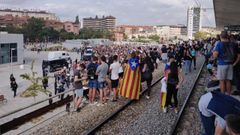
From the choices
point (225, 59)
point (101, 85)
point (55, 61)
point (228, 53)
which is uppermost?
point (228, 53)

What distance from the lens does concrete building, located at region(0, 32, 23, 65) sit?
45.7 m

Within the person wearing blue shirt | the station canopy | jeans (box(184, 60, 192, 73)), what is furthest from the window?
the person wearing blue shirt

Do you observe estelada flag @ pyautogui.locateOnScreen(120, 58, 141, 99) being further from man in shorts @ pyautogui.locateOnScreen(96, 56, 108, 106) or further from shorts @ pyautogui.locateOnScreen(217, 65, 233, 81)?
shorts @ pyautogui.locateOnScreen(217, 65, 233, 81)

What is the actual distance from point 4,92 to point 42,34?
112 m

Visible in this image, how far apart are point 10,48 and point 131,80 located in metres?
40.6

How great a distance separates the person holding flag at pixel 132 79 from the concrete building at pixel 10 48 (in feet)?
126

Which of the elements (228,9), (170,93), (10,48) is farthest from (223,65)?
(10,48)

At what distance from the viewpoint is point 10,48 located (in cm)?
4744

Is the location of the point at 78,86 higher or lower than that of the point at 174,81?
lower

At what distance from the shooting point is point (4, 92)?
935 inches

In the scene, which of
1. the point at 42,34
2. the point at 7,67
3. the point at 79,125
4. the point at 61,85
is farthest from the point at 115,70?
the point at 42,34

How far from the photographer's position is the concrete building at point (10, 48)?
45.7 m

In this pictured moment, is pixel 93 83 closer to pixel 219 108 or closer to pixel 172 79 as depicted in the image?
pixel 172 79

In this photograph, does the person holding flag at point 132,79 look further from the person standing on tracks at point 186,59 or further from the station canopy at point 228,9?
the station canopy at point 228,9
